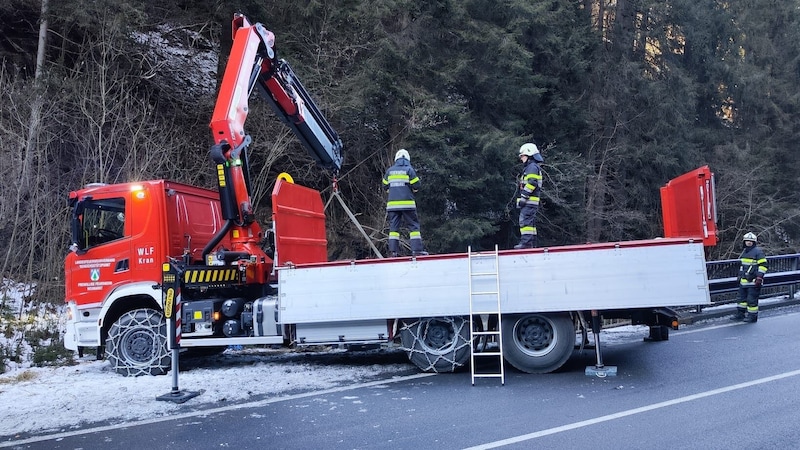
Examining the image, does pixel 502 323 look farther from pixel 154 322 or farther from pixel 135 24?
pixel 135 24

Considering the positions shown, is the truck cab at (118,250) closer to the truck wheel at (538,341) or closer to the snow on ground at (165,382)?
the snow on ground at (165,382)

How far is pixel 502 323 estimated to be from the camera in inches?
312

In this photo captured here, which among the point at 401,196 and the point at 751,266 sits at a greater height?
the point at 401,196

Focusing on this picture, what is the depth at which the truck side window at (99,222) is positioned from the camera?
360 inches

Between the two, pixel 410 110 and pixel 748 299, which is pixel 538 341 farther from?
pixel 410 110

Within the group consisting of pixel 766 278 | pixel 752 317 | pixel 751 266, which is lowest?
pixel 752 317

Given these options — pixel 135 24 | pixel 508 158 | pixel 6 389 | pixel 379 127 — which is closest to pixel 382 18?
pixel 379 127

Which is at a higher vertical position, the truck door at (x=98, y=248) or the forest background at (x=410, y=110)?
the forest background at (x=410, y=110)

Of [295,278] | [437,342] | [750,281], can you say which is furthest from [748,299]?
[295,278]

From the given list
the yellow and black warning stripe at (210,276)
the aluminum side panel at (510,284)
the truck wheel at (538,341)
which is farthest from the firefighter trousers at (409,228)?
the yellow and black warning stripe at (210,276)

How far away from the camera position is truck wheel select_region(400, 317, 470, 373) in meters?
8.05

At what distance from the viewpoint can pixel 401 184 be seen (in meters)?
9.61

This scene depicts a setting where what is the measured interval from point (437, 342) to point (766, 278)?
1002 cm

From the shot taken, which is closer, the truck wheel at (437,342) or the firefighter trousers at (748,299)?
the truck wheel at (437,342)
